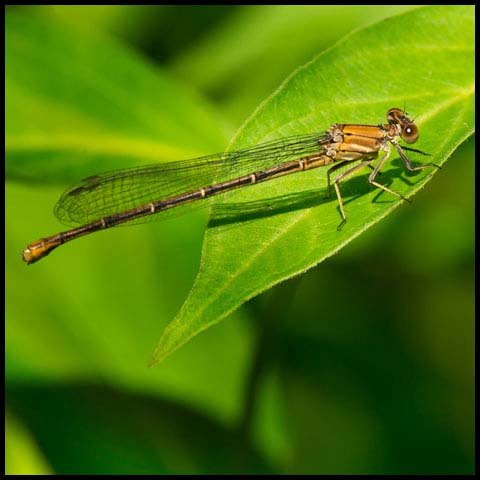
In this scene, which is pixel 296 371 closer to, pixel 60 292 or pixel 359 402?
pixel 359 402

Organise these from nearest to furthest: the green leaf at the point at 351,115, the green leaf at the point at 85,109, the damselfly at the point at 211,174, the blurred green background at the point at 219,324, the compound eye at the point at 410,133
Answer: the green leaf at the point at 351,115, the compound eye at the point at 410,133, the damselfly at the point at 211,174, the green leaf at the point at 85,109, the blurred green background at the point at 219,324

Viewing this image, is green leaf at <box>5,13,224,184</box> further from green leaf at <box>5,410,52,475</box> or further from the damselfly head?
green leaf at <box>5,410,52,475</box>

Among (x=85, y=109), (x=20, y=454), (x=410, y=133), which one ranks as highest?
(x=85, y=109)

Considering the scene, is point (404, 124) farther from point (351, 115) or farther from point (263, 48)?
point (263, 48)

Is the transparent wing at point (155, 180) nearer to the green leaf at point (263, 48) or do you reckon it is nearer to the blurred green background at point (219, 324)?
the blurred green background at point (219, 324)

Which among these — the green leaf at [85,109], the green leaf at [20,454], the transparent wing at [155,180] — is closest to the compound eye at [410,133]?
the transparent wing at [155,180]

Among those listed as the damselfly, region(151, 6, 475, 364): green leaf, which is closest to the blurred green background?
the damselfly

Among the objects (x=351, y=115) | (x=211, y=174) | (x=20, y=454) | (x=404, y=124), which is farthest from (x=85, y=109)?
(x=20, y=454)
